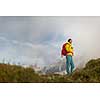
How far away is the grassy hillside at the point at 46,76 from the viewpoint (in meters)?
4.21

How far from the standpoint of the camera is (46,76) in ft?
13.9

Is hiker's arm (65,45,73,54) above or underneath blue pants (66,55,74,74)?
above

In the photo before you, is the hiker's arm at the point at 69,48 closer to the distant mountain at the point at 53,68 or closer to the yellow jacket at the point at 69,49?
the yellow jacket at the point at 69,49

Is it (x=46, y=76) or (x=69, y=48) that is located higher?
(x=69, y=48)

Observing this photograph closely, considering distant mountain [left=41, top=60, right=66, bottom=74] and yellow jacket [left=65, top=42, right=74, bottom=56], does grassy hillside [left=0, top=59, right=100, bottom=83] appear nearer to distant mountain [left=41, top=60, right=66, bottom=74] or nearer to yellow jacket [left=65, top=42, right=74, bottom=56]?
distant mountain [left=41, top=60, right=66, bottom=74]

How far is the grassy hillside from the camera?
13.8ft

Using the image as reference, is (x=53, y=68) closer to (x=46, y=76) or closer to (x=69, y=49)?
(x=46, y=76)

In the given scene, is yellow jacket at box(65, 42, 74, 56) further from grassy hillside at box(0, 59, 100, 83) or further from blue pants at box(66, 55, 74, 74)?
grassy hillside at box(0, 59, 100, 83)

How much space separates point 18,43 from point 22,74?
0.31 m

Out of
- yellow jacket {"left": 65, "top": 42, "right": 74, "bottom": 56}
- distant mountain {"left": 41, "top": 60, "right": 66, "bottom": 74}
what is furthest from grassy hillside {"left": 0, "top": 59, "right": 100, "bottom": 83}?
yellow jacket {"left": 65, "top": 42, "right": 74, "bottom": 56}

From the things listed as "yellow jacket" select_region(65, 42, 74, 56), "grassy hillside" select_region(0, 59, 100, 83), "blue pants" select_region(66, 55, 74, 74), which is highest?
"yellow jacket" select_region(65, 42, 74, 56)

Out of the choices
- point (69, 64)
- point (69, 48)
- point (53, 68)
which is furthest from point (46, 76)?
point (69, 48)

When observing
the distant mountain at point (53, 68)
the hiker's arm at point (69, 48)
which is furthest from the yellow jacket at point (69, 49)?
the distant mountain at point (53, 68)
